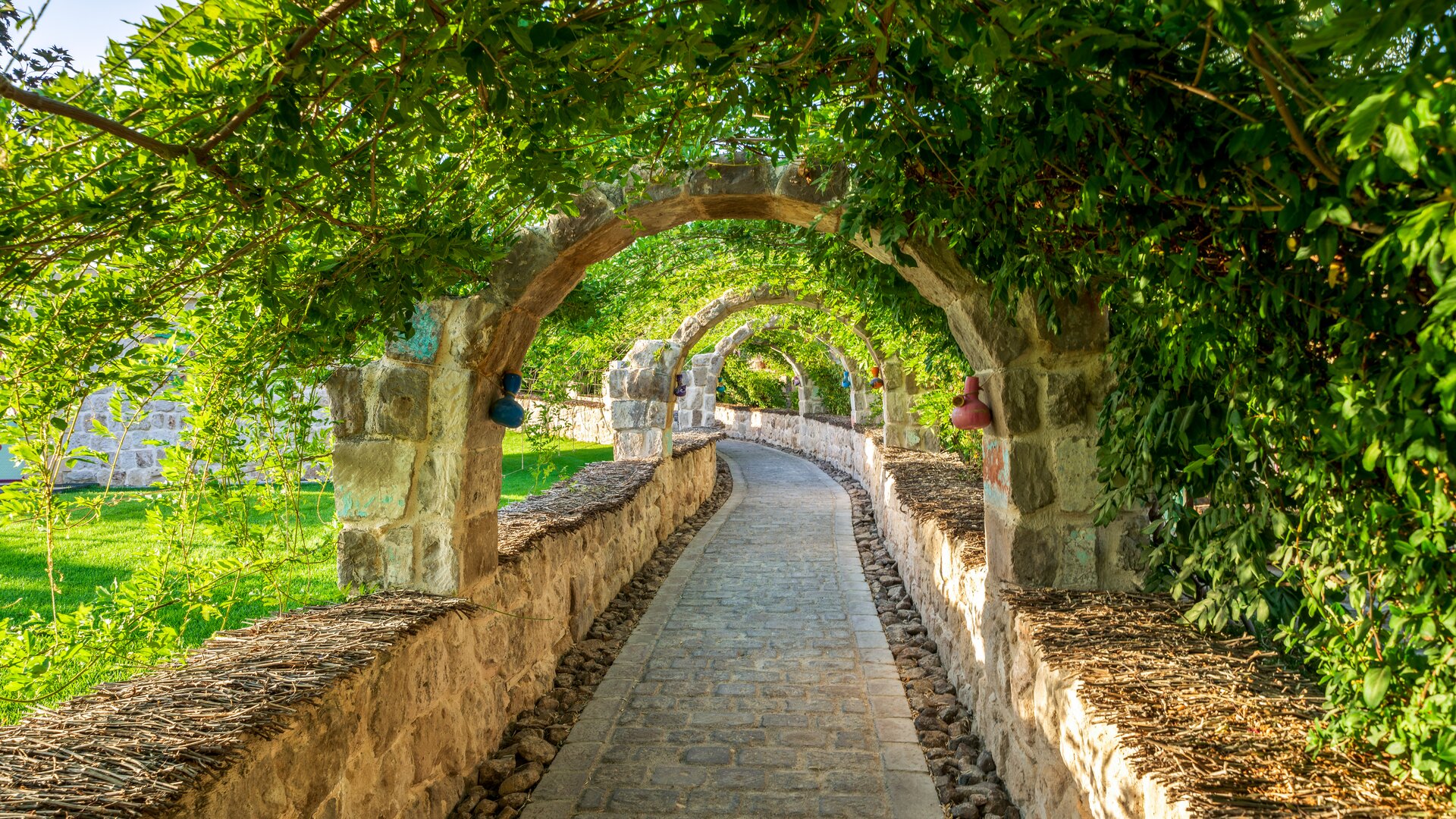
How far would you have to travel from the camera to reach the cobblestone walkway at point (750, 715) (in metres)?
3.35

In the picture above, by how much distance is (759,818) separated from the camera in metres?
3.17

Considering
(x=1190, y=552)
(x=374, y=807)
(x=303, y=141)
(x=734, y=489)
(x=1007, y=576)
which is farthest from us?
(x=734, y=489)

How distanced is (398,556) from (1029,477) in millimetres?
2769

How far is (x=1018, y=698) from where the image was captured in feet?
10.3

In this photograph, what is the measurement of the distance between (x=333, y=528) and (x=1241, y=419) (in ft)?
11.9

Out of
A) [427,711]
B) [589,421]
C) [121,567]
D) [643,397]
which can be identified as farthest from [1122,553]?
[589,421]

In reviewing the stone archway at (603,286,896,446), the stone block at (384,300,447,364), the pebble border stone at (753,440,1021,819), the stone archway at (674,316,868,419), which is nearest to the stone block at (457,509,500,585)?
the stone block at (384,300,447,364)

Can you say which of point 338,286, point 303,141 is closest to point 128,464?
point 338,286

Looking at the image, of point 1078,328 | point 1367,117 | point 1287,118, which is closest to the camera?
point 1367,117

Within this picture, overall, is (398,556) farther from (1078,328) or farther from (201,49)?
(1078,328)

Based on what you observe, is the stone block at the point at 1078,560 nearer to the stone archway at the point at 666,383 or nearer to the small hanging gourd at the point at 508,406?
the small hanging gourd at the point at 508,406

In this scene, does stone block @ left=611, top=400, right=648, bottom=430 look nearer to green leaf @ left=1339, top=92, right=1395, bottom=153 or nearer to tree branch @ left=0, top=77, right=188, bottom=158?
tree branch @ left=0, top=77, right=188, bottom=158

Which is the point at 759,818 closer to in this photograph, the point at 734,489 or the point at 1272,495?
the point at 1272,495

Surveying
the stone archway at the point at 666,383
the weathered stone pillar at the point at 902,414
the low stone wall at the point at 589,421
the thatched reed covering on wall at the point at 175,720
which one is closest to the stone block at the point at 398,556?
the thatched reed covering on wall at the point at 175,720
